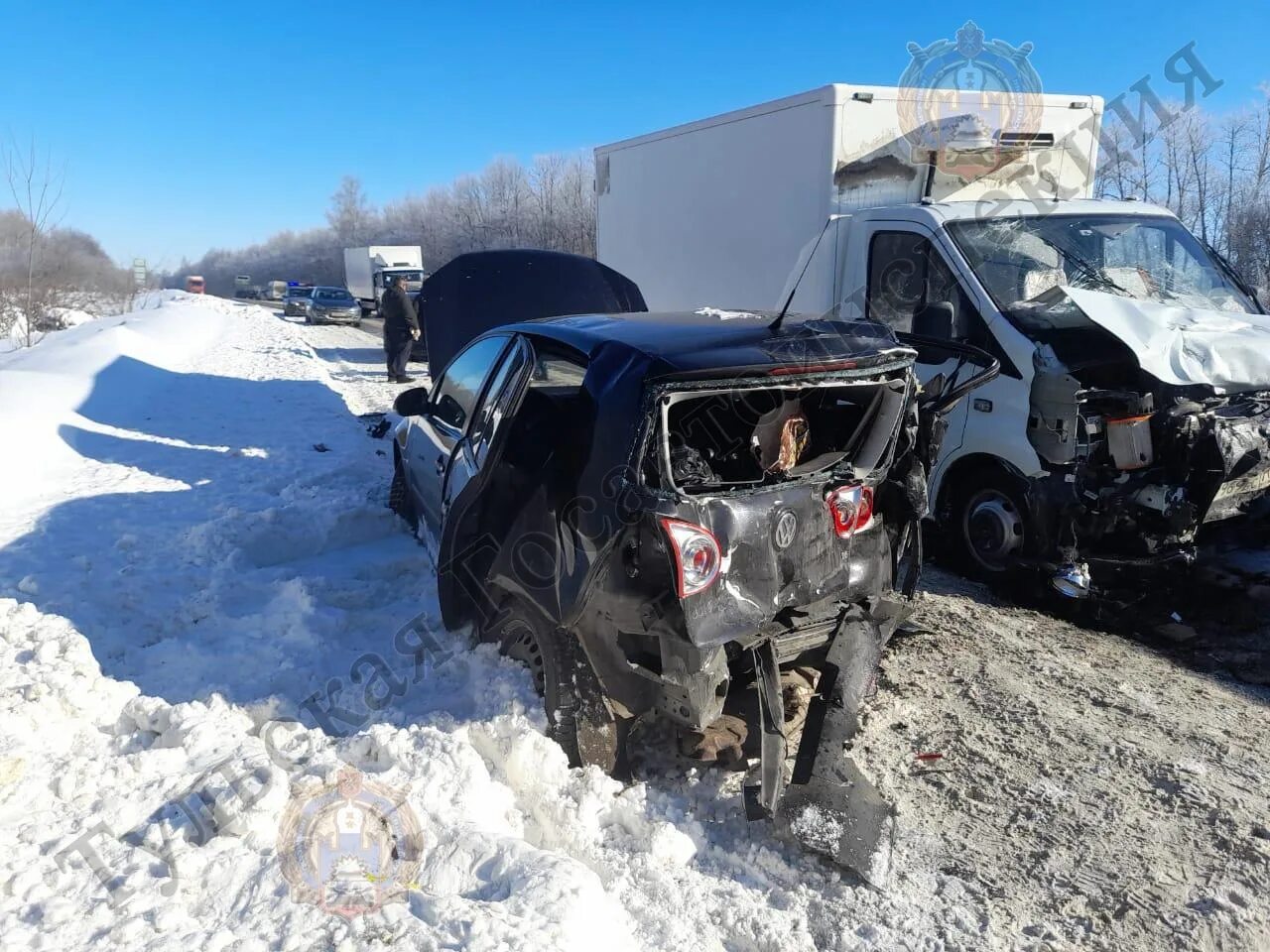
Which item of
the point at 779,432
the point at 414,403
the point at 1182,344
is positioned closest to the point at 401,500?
the point at 414,403

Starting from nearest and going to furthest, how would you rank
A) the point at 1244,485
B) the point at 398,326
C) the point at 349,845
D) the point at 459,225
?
the point at 349,845 → the point at 1244,485 → the point at 398,326 → the point at 459,225

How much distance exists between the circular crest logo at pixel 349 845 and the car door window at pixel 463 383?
1954 mm

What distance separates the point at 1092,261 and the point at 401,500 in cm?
516

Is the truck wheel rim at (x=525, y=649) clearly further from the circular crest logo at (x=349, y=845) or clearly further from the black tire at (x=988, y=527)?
the black tire at (x=988, y=527)

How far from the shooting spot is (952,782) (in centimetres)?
339

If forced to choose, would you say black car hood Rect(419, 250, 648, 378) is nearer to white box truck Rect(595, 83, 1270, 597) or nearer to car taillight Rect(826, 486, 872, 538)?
white box truck Rect(595, 83, 1270, 597)

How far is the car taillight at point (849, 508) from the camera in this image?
330 centimetres

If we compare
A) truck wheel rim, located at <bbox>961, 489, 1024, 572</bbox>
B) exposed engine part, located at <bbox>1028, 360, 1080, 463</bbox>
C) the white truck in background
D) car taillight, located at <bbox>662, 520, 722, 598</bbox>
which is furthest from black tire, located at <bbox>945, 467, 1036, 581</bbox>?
the white truck in background

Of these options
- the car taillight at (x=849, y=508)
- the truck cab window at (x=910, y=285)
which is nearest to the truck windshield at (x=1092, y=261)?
the truck cab window at (x=910, y=285)

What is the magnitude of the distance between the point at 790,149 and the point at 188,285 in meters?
74.3

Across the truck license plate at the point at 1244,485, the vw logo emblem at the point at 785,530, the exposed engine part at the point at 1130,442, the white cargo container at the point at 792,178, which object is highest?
the white cargo container at the point at 792,178

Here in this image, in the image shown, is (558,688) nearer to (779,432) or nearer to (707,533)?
(707,533)

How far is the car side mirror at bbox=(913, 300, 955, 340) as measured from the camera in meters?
5.05

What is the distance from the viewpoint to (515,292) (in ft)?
30.8
